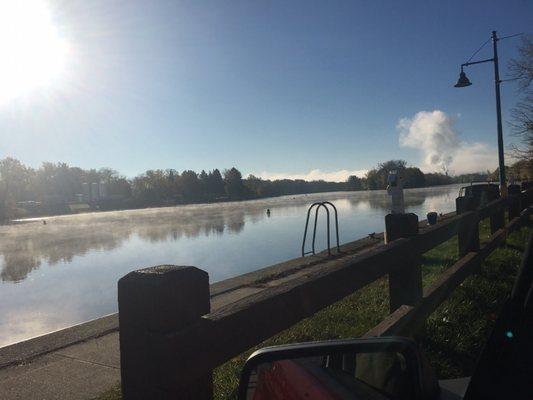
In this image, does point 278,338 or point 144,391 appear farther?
point 278,338

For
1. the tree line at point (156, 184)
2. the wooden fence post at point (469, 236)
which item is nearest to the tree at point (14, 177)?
the tree line at point (156, 184)

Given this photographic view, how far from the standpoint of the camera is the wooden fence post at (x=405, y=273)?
3598 millimetres

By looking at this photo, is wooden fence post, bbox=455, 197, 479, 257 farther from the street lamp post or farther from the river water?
the street lamp post

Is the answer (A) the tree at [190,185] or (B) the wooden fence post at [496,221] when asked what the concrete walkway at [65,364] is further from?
(A) the tree at [190,185]

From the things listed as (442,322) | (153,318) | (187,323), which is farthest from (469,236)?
(153,318)

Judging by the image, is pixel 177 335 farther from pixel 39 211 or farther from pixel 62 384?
pixel 39 211

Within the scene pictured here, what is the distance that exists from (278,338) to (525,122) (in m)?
21.4

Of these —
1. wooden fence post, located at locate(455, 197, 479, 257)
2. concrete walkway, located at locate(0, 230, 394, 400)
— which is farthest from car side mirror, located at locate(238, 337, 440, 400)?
wooden fence post, located at locate(455, 197, 479, 257)

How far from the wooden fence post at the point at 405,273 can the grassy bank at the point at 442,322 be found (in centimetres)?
58

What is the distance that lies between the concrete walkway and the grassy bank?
50 centimetres

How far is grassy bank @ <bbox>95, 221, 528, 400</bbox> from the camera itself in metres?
3.91

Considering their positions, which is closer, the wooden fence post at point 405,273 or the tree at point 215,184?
the wooden fence post at point 405,273

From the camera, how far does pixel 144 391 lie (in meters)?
1.56

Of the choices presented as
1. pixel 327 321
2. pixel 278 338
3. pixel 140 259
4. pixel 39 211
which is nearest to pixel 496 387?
pixel 278 338
